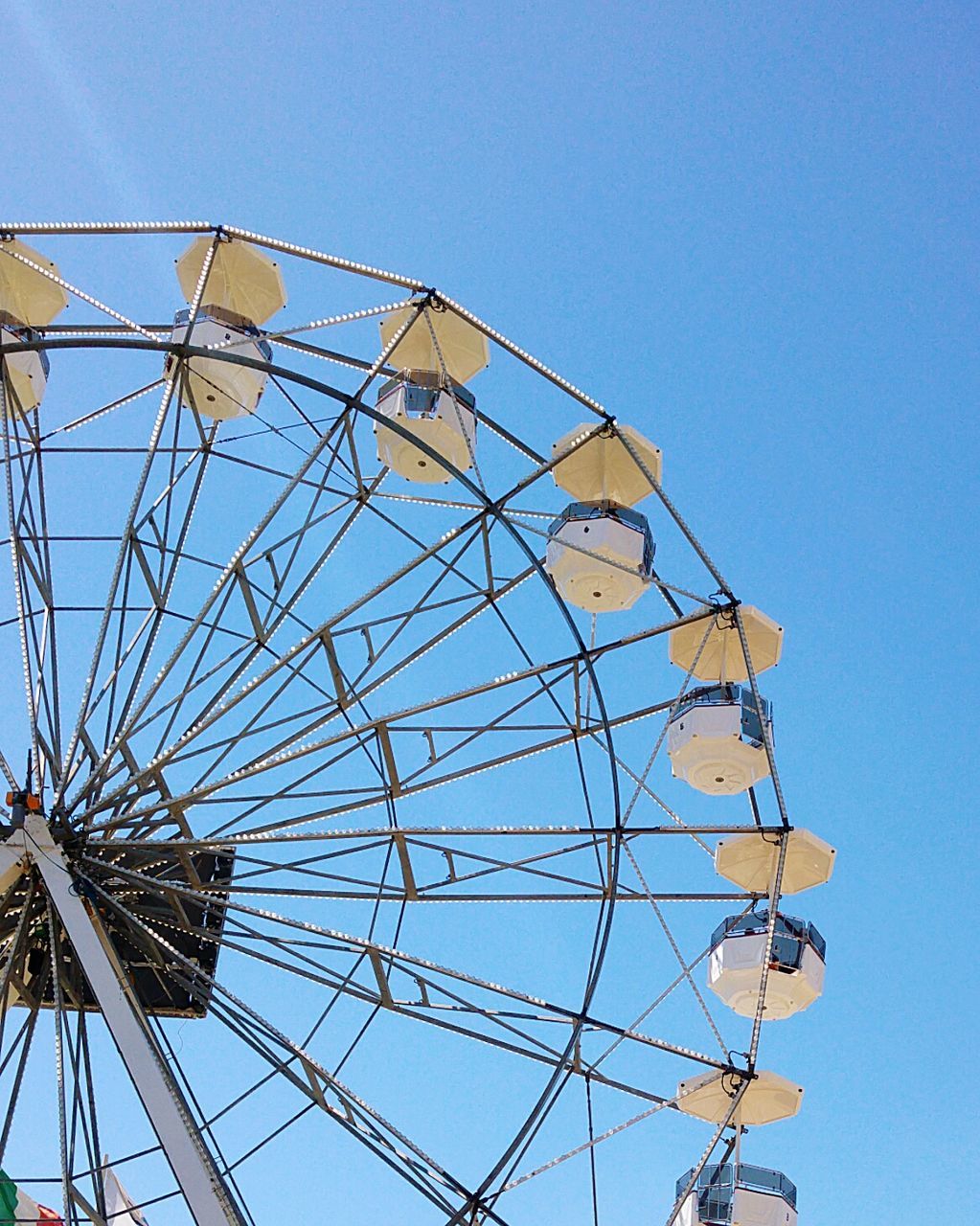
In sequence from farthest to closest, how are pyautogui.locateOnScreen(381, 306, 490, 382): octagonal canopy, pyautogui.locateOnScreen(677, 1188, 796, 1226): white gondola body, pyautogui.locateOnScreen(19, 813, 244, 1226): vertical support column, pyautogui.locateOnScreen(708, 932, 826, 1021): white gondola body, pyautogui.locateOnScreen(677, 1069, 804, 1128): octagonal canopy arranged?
pyautogui.locateOnScreen(381, 306, 490, 382): octagonal canopy, pyautogui.locateOnScreen(708, 932, 826, 1021): white gondola body, pyautogui.locateOnScreen(677, 1069, 804, 1128): octagonal canopy, pyautogui.locateOnScreen(677, 1188, 796, 1226): white gondola body, pyautogui.locateOnScreen(19, 813, 244, 1226): vertical support column

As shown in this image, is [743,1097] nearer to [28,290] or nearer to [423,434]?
[423,434]

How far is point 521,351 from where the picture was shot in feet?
50.6

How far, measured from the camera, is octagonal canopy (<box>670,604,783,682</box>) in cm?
1689

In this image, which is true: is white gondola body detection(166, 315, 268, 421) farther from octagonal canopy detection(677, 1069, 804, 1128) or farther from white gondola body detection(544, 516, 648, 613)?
octagonal canopy detection(677, 1069, 804, 1128)

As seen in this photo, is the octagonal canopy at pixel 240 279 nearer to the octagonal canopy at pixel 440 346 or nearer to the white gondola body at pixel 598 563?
the octagonal canopy at pixel 440 346

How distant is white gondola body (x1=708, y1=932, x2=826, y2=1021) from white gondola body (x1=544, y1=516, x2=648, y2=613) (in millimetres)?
3634

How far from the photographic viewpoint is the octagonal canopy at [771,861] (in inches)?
664

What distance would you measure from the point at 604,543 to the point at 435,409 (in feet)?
7.05

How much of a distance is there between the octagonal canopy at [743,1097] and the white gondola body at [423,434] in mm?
6355

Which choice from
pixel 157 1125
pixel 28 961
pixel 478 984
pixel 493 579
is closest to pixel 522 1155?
pixel 478 984

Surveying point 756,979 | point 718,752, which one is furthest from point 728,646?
point 756,979

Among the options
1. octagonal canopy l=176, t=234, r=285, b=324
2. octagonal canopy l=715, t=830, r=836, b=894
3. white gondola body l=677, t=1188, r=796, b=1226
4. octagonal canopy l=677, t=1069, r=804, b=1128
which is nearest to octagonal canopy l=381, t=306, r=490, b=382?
octagonal canopy l=176, t=234, r=285, b=324

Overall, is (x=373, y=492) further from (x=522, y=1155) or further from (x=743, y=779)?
(x=522, y=1155)

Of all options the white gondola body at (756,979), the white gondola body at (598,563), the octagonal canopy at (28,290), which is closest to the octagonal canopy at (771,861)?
the white gondola body at (756,979)
